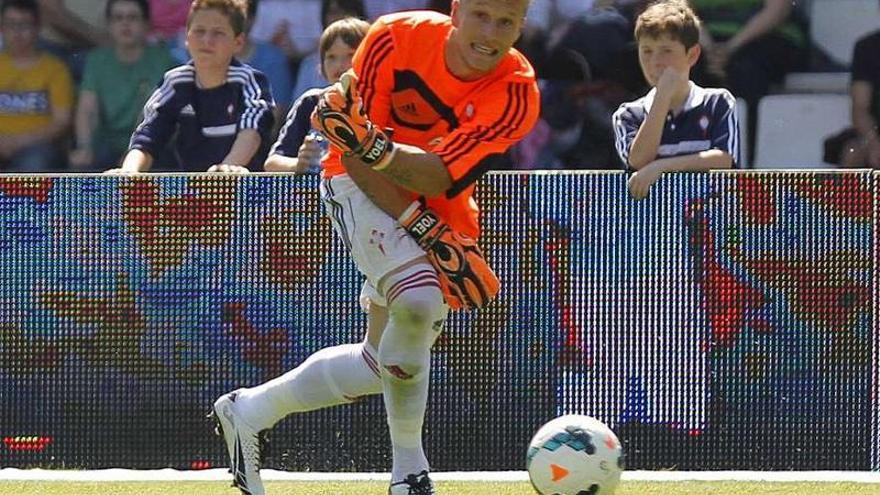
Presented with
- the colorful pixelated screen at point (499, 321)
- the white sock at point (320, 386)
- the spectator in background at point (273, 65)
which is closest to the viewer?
the white sock at point (320, 386)

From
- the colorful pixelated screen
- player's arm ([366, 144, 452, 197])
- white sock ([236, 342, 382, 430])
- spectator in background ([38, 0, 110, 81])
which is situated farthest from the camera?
spectator in background ([38, 0, 110, 81])

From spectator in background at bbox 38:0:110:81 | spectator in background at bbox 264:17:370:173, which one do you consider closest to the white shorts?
spectator in background at bbox 264:17:370:173

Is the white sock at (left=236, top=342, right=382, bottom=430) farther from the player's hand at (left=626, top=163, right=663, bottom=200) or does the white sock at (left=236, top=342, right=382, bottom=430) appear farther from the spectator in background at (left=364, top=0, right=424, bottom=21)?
the spectator in background at (left=364, top=0, right=424, bottom=21)

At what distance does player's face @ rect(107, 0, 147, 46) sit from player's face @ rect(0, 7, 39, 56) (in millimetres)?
544

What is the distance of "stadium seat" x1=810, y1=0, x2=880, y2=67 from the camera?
30.9 ft

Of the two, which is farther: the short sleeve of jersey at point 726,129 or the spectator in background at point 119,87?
the spectator in background at point 119,87

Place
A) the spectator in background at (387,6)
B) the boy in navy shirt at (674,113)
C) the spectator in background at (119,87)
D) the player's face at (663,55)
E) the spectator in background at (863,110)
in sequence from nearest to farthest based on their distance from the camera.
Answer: the boy in navy shirt at (674,113)
the player's face at (663,55)
the spectator in background at (863,110)
the spectator in background at (387,6)
the spectator in background at (119,87)

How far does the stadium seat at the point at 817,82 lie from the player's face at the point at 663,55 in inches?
91.9

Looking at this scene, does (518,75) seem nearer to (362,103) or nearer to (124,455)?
(362,103)

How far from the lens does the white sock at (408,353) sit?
17.5 feet

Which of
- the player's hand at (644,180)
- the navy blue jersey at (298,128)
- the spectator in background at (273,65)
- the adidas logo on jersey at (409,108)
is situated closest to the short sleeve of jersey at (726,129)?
the player's hand at (644,180)

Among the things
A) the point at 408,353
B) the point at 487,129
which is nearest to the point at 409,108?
the point at 487,129

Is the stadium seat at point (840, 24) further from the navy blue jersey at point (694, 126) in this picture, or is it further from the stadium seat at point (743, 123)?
the navy blue jersey at point (694, 126)

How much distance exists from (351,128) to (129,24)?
494cm
